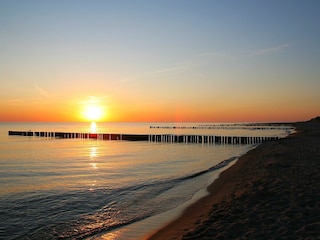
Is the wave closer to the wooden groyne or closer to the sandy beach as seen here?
the sandy beach

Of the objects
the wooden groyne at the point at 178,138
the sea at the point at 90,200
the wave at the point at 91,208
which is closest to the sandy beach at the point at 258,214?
the sea at the point at 90,200

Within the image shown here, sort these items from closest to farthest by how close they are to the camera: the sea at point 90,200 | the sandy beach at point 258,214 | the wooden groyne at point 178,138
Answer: the sandy beach at point 258,214 < the sea at point 90,200 < the wooden groyne at point 178,138

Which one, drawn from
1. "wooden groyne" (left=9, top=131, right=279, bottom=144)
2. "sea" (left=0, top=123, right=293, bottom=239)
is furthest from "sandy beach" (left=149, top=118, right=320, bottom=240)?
"wooden groyne" (left=9, top=131, right=279, bottom=144)

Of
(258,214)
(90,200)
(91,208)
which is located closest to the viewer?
(258,214)

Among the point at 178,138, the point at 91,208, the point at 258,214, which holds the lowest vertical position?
the point at 91,208

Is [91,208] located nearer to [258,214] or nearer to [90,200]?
[90,200]

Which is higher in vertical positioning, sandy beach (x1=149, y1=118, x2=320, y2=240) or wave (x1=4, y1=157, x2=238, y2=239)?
sandy beach (x1=149, y1=118, x2=320, y2=240)

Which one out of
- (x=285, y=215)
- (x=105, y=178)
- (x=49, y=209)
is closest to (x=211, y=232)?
(x=285, y=215)

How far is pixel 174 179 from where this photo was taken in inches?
650

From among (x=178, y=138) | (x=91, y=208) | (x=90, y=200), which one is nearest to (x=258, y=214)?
(x=91, y=208)

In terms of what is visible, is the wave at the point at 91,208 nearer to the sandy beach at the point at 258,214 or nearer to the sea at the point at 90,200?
the sea at the point at 90,200

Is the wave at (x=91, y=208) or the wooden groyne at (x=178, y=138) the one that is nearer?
the wave at (x=91, y=208)

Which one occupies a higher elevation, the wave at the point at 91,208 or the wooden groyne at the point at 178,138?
the wooden groyne at the point at 178,138

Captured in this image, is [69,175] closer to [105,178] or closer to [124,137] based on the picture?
[105,178]
